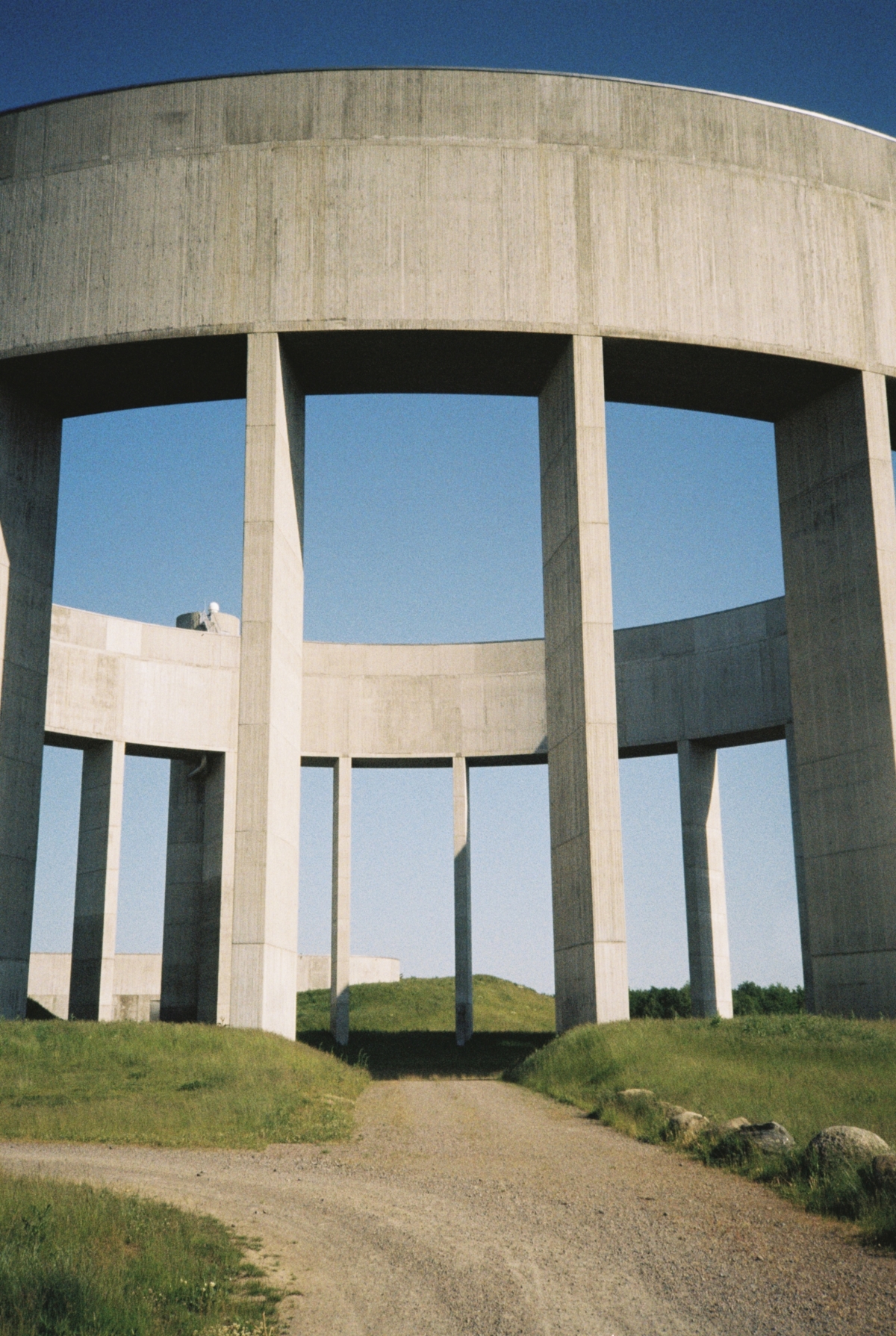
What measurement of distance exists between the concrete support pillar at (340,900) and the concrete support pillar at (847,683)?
14654mm

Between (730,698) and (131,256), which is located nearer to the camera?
(131,256)

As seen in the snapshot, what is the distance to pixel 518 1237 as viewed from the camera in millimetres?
7766

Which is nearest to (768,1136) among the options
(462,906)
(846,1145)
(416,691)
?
(846,1145)

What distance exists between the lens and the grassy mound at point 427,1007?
40.5 m

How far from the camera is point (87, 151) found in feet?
76.0

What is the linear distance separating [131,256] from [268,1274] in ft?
63.6

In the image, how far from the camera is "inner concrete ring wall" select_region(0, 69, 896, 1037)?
2198 centimetres

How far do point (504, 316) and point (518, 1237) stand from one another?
17.4m

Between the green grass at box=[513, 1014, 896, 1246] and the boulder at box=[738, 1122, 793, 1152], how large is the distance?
0.38 ft

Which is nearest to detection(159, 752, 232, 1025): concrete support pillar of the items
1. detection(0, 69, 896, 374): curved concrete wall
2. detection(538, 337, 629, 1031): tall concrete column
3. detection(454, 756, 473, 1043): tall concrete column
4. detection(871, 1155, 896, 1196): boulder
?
detection(454, 756, 473, 1043): tall concrete column

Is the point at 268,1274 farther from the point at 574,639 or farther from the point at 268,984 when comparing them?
the point at 574,639

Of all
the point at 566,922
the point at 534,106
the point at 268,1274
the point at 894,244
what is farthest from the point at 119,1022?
A: the point at 894,244

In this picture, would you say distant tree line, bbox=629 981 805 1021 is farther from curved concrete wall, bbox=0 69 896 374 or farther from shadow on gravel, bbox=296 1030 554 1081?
curved concrete wall, bbox=0 69 896 374

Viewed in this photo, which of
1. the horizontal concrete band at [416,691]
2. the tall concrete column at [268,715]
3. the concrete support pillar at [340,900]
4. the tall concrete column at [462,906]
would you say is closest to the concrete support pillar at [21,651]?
the tall concrete column at [268,715]
